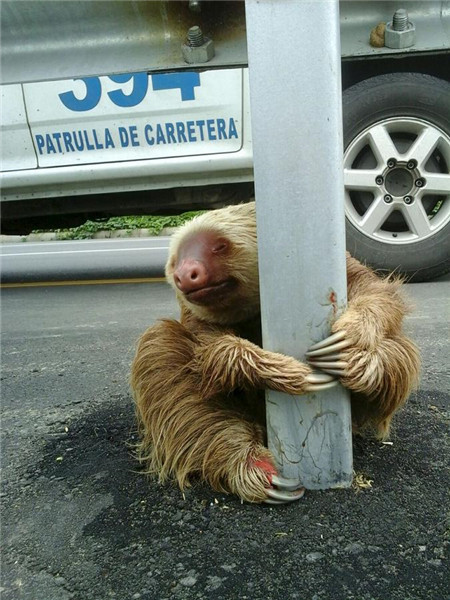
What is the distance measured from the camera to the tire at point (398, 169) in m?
4.35

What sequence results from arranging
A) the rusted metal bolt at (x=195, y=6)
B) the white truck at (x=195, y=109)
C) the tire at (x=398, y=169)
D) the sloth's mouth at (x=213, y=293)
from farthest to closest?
the tire at (x=398, y=169) → the white truck at (x=195, y=109) → the rusted metal bolt at (x=195, y=6) → the sloth's mouth at (x=213, y=293)

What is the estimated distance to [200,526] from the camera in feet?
5.33

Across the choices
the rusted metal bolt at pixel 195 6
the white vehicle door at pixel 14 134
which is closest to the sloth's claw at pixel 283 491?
the rusted metal bolt at pixel 195 6

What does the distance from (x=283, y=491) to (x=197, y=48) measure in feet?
10.1

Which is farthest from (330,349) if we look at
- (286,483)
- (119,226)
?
(119,226)

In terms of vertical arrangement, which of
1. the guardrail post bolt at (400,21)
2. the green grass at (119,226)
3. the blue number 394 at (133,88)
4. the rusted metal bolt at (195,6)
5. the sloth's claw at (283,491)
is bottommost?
the green grass at (119,226)

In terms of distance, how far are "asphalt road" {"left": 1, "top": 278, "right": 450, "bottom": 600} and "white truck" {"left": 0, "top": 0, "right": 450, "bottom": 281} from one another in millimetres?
2243

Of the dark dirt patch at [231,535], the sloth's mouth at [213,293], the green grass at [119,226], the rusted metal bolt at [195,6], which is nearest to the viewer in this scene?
the dark dirt patch at [231,535]

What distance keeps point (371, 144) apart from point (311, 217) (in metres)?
3.18

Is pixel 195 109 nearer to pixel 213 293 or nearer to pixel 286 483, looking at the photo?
pixel 213 293

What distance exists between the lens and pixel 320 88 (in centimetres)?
146

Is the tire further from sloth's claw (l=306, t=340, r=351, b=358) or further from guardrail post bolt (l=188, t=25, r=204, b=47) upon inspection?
sloth's claw (l=306, t=340, r=351, b=358)

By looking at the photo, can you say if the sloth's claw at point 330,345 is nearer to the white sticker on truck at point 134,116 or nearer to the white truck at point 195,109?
the white truck at point 195,109

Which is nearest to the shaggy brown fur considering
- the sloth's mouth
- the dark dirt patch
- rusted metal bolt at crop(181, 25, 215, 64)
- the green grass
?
the sloth's mouth
